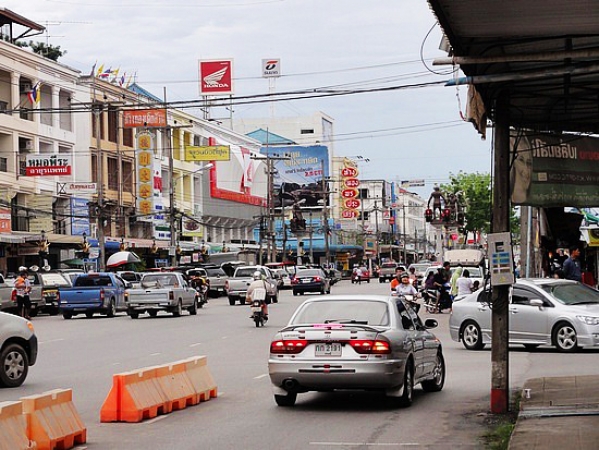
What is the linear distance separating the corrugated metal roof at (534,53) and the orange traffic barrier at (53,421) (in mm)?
5455

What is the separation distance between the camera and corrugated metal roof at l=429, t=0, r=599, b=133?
31.4 feet

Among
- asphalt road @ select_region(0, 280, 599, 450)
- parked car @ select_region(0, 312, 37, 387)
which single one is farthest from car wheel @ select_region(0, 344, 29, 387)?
asphalt road @ select_region(0, 280, 599, 450)

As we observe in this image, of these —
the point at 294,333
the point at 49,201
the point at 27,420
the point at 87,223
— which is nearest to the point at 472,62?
the point at 294,333

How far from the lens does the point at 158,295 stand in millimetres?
40438

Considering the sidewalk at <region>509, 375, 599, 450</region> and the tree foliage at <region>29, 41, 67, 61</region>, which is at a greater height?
the tree foliage at <region>29, 41, 67, 61</region>

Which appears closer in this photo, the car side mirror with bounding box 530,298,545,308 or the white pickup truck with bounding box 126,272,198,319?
the car side mirror with bounding box 530,298,545,308

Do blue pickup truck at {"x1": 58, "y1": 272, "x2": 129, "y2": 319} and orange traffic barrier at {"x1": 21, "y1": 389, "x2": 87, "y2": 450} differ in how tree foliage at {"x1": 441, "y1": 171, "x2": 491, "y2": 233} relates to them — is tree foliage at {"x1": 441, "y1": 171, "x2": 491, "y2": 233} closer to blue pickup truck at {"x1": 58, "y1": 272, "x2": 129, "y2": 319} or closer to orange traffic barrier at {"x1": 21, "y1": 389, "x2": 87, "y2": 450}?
blue pickup truck at {"x1": 58, "y1": 272, "x2": 129, "y2": 319}

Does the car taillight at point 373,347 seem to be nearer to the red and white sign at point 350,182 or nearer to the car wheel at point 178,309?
the car wheel at point 178,309

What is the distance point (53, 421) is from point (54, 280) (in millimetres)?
35613

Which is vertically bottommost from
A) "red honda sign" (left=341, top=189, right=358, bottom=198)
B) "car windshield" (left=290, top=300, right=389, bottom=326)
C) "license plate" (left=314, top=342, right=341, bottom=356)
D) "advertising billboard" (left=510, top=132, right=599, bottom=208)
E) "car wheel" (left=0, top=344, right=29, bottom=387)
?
"car wheel" (left=0, top=344, right=29, bottom=387)

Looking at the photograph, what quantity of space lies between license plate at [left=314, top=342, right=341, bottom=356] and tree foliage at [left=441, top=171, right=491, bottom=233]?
291 ft

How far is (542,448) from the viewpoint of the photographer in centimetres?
1052

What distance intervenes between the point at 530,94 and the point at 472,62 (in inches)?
101

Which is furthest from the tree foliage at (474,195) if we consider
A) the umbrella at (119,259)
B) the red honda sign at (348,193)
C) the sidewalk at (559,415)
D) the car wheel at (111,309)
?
the sidewalk at (559,415)
